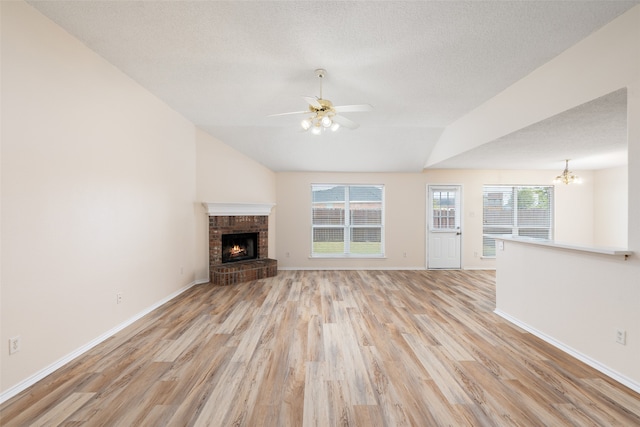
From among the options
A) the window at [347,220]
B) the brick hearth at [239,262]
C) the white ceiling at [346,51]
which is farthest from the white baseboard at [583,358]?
the brick hearth at [239,262]

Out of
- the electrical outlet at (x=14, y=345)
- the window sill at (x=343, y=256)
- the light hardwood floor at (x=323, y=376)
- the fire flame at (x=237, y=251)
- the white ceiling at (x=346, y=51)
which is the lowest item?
the light hardwood floor at (x=323, y=376)

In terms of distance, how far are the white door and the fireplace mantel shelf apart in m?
3.71

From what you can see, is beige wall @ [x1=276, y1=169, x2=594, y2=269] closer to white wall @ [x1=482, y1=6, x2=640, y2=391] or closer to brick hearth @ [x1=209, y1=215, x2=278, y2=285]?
brick hearth @ [x1=209, y1=215, x2=278, y2=285]

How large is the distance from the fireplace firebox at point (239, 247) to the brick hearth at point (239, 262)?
0.46 feet

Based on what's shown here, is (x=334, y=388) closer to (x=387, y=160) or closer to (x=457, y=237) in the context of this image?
(x=387, y=160)

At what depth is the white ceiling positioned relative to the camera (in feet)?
6.26

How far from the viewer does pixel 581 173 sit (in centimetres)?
607

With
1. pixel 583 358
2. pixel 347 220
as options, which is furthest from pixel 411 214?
pixel 583 358

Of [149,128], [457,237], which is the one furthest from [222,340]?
[457,237]

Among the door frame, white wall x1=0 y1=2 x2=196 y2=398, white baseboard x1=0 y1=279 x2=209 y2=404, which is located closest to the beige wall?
the door frame

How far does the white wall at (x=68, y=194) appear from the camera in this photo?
186cm

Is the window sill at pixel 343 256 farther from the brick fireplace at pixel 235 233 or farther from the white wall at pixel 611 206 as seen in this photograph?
the white wall at pixel 611 206

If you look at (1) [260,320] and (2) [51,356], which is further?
(1) [260,320]

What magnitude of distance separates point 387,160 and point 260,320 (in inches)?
157
